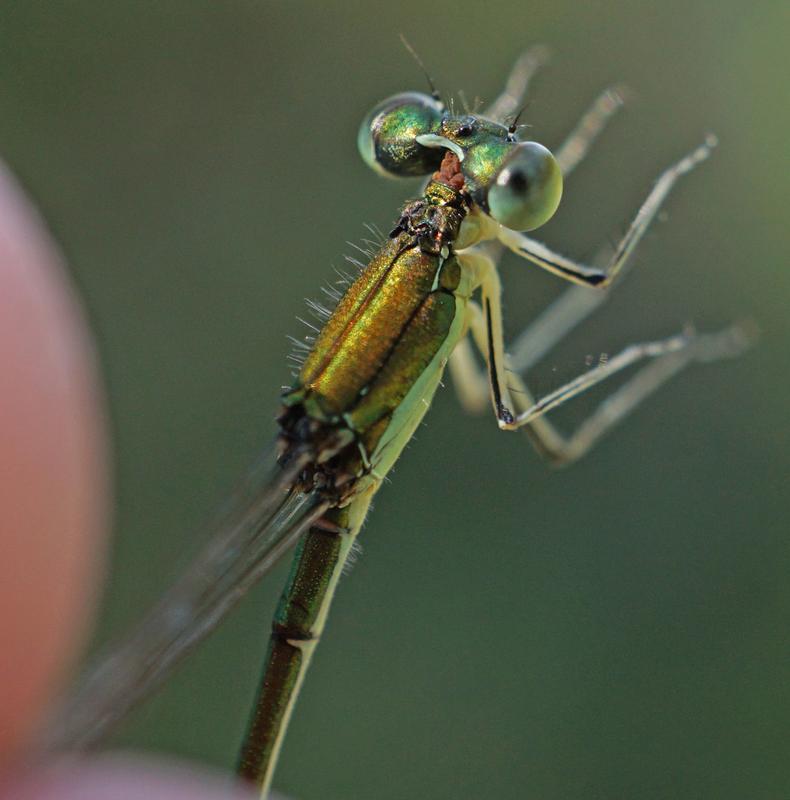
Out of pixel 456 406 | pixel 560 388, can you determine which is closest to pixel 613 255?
pixel 560 388

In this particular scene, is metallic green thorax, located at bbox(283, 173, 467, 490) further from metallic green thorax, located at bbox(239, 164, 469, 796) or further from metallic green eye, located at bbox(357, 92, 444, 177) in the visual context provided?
metallic green eye, located at bbox(357, 92, 444, 177)

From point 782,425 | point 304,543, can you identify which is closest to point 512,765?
point 782,425

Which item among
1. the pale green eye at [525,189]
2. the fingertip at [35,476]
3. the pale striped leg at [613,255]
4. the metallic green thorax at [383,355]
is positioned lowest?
the fingertip at [35,476]

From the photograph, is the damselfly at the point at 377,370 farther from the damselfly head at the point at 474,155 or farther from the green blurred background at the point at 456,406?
the green blurred background at the point at 456,406

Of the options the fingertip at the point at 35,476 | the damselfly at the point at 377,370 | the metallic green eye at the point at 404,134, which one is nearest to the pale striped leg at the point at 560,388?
the damselfly at the point at 377,370

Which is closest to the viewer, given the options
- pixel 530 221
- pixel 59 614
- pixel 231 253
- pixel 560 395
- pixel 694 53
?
pixel 59 614

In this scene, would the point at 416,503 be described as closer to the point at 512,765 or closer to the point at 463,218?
the point at 512,765
